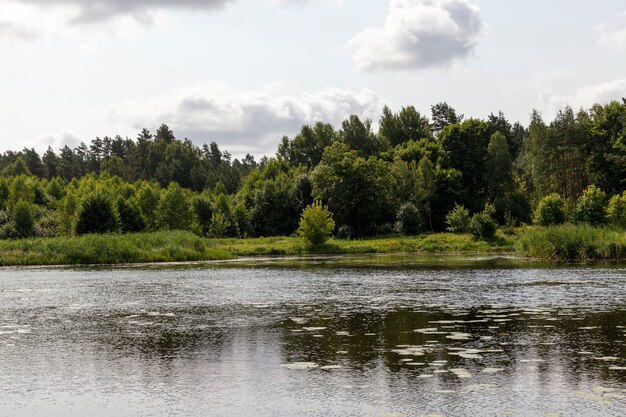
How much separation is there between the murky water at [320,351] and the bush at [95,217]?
156 feet

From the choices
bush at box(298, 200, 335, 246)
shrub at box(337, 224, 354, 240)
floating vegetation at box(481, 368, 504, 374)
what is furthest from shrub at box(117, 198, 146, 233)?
floating vegetation at box(481, 368, 504, 374)

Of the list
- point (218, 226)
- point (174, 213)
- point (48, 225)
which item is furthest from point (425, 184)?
point (48, 225)

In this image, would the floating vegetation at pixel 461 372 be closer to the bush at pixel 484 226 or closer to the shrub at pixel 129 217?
the bush at pixel 484 226

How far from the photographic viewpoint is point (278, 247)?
8562cm

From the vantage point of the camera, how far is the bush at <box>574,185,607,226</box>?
86.5m

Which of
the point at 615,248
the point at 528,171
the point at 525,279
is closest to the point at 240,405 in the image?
the point at 525,279

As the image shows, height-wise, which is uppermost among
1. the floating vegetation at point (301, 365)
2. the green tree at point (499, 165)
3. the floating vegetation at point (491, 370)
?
the green tree at point (499, 165)

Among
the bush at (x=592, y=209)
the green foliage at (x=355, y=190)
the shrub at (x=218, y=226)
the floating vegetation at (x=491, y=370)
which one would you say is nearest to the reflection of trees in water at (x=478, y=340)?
the floating vegetation at (x=491, y=370)

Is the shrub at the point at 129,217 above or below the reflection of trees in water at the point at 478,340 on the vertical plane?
above

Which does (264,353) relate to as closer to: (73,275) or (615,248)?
(73,275)

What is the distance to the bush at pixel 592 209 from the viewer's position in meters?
86.5

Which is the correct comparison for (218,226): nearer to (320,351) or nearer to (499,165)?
(499,165)

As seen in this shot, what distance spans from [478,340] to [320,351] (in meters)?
4.81

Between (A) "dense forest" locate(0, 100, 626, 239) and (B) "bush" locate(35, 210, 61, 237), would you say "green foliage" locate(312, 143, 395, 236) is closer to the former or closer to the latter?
(A) "dense forest" locate(0, 100, 626, 239)
